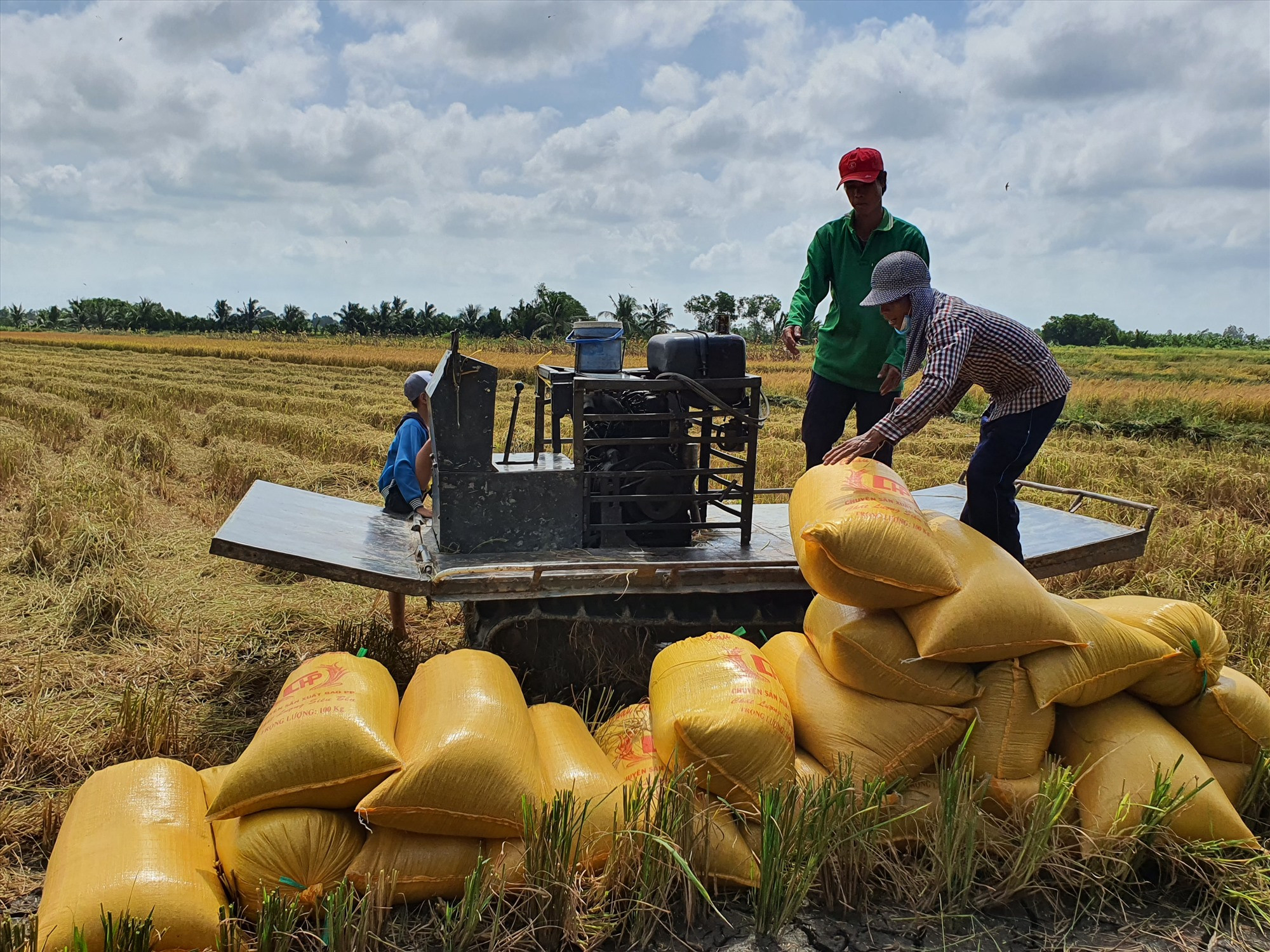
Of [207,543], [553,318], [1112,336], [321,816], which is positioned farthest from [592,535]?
[1112,336]

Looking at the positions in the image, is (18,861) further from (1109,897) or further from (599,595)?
(1109,897)

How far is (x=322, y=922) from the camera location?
2359mm

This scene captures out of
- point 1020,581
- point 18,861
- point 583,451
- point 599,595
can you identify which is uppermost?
point 583,451

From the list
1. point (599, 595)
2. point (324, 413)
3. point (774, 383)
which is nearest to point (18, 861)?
point (599, 595)

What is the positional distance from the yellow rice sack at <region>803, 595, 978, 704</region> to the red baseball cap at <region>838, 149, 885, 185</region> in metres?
2.26

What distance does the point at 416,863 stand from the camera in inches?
95.6

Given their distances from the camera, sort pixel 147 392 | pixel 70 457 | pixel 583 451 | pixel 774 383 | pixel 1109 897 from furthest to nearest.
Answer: pixel 774 383, pixel 147 392, pixel 70 457, pixel 583 451, pixel 1109 897

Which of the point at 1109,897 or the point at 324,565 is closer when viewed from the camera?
the point at 1109,897

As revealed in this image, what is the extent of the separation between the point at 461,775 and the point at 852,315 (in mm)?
3099

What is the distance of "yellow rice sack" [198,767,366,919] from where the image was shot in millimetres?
2332

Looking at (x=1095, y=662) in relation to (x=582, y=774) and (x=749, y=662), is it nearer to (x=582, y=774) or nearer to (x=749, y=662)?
(x=749, y=662)

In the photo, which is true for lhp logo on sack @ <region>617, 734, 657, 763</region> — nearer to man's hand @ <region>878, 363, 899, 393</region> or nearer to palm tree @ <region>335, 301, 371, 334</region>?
man's hand @ <region>878, 363, 899, 393</region>

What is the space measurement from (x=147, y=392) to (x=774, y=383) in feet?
45.1

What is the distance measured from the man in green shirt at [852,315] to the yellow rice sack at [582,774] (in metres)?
2.12
